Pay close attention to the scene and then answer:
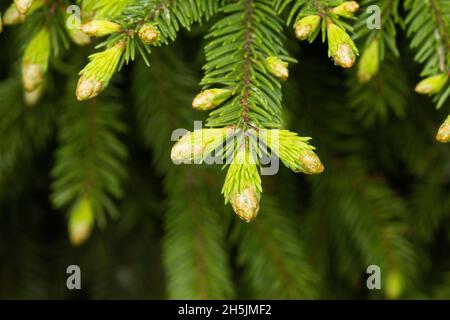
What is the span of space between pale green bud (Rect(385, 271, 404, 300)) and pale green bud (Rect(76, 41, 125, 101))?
99cm

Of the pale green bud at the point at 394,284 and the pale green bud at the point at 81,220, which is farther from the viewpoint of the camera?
the pale green bud at the point at 394,284

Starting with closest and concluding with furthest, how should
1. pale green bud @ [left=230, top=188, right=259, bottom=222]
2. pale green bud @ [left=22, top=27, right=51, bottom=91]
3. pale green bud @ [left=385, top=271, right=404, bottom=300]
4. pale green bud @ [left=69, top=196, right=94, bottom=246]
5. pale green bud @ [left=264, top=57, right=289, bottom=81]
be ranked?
pale green bud @ [left=230, top=188, right=259, bottom=222] → pale green bud @ [left=264, top=57, right=289, bottom=81] → pale green bud @ [left=22, top=27, right=51, bottom=91] → pale green bud @ [left=69, top=196, right=94, bottom=246] → pale green bud @ [left=385, top=271, right=404, bottom=300]

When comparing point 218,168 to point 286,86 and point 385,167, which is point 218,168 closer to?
point 286,86

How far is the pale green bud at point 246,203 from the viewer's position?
820 millimetres

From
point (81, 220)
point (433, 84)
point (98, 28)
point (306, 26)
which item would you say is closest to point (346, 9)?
point (306, 26)

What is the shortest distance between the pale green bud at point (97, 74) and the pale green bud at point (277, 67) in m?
0.25

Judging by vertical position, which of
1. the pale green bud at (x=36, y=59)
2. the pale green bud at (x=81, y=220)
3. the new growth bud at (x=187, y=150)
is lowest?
the pale green bud at (x=81, y=220)

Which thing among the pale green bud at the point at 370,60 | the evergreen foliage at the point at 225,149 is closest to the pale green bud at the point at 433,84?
the evergreen foliage at the point at 225,149

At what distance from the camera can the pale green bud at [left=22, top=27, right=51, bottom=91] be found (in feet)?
3.69

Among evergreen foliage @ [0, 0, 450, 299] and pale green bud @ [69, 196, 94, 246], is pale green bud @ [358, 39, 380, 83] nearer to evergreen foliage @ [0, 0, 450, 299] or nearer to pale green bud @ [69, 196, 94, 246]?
evergreen foliage @ [0, 0, 450, 299]

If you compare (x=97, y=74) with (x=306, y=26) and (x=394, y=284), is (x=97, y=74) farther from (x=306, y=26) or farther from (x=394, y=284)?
(x=394, y=284)

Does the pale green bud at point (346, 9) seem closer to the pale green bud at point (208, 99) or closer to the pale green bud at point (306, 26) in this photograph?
the pale green bud at point (306, 26)

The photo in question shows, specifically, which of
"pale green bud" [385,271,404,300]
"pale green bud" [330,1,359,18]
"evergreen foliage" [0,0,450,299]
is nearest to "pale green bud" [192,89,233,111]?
"evergreen foliage" [0,0,450,299]

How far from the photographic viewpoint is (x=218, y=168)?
1.59m
